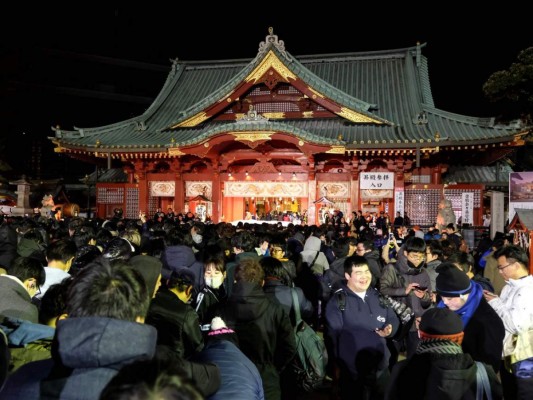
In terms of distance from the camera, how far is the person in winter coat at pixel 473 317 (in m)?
3.44

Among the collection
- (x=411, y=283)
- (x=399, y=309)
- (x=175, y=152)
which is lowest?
(x=399, y=309)

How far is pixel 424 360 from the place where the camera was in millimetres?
2596

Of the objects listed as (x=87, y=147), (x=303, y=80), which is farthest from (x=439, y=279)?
(x=87, y=147)

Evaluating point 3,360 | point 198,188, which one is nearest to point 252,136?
point 198,188

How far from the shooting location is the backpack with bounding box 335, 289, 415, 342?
411cm

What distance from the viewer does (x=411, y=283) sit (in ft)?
17.2

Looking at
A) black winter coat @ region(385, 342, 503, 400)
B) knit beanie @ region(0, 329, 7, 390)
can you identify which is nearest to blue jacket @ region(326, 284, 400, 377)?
black winter coat @ region(385, 342, 503, 400)

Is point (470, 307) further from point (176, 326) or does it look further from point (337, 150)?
point (337, 150)

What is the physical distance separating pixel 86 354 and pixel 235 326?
1.84 meters

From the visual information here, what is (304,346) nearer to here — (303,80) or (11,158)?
(303,80)

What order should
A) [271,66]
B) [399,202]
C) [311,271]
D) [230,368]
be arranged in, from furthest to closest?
1. [271,66]
2. [399,202]
3. [311,271]
4. [230,368]

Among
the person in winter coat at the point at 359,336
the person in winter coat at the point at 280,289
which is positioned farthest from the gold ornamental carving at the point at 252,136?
the person in winter coat at the point at 359,336

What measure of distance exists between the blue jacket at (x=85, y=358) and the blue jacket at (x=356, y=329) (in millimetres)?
2485

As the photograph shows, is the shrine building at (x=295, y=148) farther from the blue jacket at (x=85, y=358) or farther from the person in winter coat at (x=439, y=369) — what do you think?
the blue jacket at (x=85, y=358)
